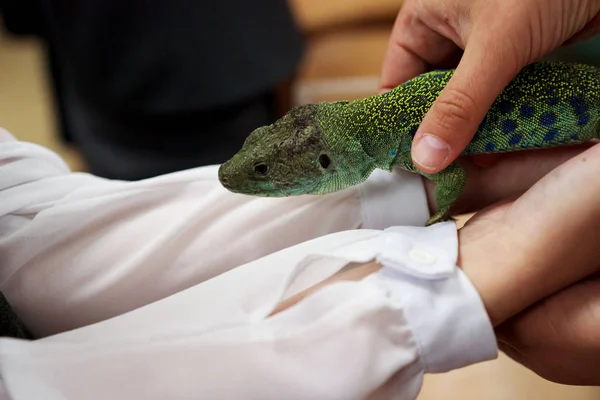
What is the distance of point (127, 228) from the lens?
92 cm

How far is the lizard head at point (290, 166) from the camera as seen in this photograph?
3.05 ft

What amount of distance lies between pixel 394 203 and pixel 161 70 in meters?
0.91

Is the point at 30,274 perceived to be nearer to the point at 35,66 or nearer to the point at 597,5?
the point at 597,5

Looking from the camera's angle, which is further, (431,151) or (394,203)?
(394,203)

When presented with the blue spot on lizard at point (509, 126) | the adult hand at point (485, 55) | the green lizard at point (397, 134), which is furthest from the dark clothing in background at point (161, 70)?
the blue spot on lizard at point (509, 126)

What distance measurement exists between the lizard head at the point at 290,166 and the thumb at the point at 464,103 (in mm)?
143

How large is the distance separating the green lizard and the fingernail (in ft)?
0.22

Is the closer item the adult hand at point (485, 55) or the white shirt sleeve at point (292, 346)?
the white shirt sleeve at point (292, 346)

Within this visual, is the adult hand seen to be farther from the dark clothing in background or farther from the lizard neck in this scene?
the dark clothing in background

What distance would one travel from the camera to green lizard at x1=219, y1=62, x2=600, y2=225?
3.05 feet

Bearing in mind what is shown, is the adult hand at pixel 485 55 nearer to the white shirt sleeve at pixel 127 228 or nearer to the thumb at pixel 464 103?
the thumb at pixel 464 103

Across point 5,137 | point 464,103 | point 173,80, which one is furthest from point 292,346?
point 173,80

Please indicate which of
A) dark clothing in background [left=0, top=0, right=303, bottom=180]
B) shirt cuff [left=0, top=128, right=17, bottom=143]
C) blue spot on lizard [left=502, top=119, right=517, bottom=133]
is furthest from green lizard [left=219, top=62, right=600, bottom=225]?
dark clothing in background [left=0, top=0, right=303, bottom=180]

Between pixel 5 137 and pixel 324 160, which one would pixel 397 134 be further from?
pixel 5 137
